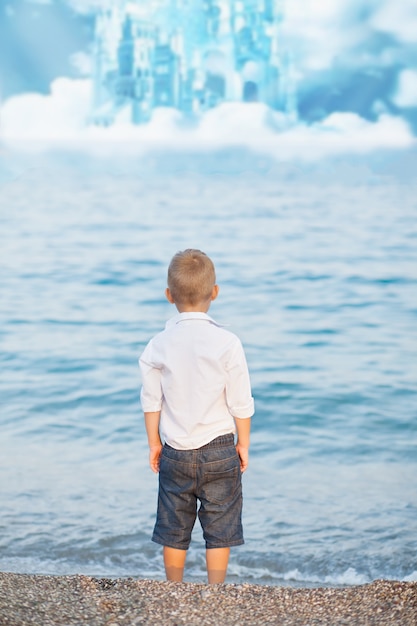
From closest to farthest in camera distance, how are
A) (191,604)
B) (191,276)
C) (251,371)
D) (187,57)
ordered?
(191,604)
(191,276)
(251,371)
(187,57)

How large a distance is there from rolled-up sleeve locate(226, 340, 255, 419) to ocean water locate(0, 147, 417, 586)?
0.80m

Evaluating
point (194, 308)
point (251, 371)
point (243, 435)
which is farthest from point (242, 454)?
point (251, 371)

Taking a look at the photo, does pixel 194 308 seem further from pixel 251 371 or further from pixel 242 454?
pixel 251 371

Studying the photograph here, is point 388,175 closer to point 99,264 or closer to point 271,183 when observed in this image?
point 271,183

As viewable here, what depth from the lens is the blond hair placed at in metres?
1.54

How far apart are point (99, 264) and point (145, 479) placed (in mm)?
4931

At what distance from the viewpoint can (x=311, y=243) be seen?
8.54 m

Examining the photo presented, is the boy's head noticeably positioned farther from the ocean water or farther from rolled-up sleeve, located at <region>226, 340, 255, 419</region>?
the ocean water

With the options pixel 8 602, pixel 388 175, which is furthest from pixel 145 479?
pixel 388 175

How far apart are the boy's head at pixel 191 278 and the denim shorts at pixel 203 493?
25 centimetres

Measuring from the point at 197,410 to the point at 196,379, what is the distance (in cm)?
6

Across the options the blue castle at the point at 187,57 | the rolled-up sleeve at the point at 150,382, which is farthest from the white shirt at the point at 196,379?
the blue castle at the point at 187,57

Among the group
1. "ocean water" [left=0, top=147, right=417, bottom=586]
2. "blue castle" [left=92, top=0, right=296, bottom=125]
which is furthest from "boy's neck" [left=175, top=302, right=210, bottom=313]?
"blue castle" [left=92, top=0, right=296, bottom=125]

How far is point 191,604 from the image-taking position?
1.38 m
